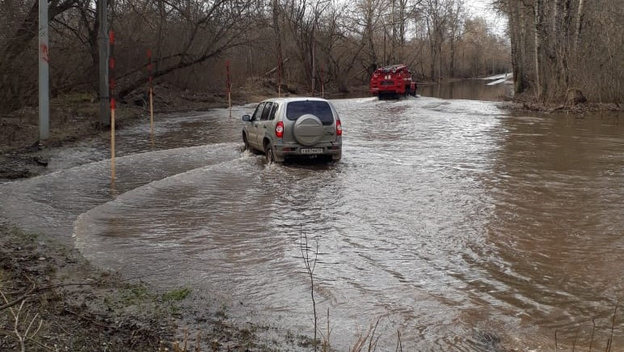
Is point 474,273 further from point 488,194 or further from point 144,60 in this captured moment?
point 144,60

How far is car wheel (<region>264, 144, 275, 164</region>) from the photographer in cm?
1460

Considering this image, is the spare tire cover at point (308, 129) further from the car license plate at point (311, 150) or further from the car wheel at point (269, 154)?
the car wheel at point (269, 154)

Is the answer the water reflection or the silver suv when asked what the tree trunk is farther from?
the silver suv

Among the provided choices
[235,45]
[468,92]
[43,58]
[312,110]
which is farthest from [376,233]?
[468,92]

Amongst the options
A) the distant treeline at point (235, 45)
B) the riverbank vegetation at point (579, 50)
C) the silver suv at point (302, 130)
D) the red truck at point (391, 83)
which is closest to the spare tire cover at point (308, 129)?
the silver suv at point (302, 130)

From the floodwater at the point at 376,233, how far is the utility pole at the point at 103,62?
319cm

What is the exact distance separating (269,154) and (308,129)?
1.25m

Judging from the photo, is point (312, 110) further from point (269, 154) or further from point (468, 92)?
point (468, 92)

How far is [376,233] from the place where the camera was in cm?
889

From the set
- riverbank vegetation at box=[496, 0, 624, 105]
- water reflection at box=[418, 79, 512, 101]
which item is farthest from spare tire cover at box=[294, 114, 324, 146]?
water reflection at box=[418, 79, 512, 101]

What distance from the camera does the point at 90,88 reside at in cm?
2805

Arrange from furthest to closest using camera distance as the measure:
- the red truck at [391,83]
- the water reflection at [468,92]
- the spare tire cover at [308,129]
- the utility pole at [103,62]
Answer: the water reflection at [468,92] < the red truck at [391,83] < the utility pole at [103,62] < the spare tire cover at [308,129]

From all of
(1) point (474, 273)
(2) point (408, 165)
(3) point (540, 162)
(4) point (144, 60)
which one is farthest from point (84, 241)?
(4) point (144, 60)

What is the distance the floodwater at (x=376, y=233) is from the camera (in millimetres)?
5902
